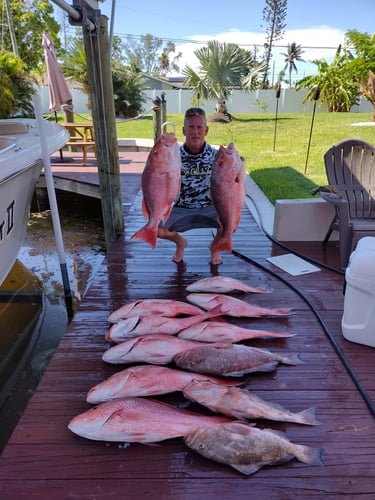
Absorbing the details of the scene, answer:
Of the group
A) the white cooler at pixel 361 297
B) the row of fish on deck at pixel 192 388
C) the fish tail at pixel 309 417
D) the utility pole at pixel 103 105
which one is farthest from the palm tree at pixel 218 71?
the fish tail at pixel 309 417

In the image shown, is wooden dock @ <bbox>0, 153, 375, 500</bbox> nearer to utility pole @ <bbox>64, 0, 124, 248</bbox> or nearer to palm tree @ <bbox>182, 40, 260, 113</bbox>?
utility pole @ <bbox>64, 0, 124, 248</bbox>

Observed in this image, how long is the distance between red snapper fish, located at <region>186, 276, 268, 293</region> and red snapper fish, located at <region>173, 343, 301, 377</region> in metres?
0.73

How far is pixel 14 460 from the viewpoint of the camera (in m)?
1.56

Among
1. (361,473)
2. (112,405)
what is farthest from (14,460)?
(361,473)

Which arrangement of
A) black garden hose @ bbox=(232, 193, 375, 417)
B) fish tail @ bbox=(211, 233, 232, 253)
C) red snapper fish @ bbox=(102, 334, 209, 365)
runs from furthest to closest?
fish tail @ bbox=(211, 233, 232, 253), red snapper fish @ bbox=(102, 334, 209, 365), black garden hose @ bbox=(232, 193, 375, 417)

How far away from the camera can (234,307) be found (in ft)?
8.13

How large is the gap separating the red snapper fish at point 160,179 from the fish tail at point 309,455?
1.64m

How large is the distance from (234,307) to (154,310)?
1.66 ft

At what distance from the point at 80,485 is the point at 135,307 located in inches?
42.3

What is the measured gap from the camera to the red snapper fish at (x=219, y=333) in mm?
2172

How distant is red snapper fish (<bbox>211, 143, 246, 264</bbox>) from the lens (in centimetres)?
263

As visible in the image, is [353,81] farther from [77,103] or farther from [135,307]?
[135,307]

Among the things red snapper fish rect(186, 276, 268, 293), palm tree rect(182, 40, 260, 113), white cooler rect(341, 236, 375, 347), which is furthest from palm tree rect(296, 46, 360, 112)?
white cooler rect(341, 236, 375, 347)

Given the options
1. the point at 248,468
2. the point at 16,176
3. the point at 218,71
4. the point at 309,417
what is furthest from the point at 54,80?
the point at 218,71
